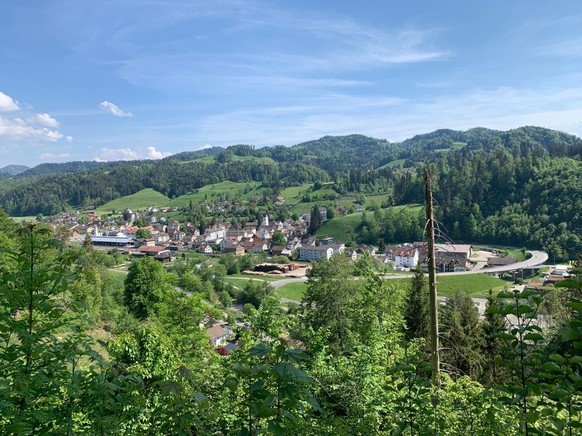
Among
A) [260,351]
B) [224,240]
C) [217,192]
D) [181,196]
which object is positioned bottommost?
[224,240]

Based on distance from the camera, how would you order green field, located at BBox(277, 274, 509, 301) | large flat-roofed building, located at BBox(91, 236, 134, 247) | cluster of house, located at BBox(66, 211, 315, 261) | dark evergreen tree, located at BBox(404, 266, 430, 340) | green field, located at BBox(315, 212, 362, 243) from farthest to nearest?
large flat-roofed building, located at BBox(91, 236, 134, 247) < green field, located at BBox(315, 212, 362, 243) < cluster of house, located at BBox(66, 211, 315, 261) < green field, located at BBox(277, 274, 509, 301) < dark evergreen tree, located at BBox(404, 266, 430, 340)

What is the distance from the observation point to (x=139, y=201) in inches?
7037

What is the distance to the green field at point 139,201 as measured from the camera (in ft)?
556

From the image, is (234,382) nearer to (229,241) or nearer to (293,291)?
(293,291)

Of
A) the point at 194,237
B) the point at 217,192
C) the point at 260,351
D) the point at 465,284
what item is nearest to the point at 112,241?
the point at 194,237

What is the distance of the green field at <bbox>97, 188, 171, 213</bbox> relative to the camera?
16950 centimetres

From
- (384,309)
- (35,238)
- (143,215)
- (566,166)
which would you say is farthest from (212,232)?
(35,238)

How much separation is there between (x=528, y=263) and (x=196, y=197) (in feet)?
445

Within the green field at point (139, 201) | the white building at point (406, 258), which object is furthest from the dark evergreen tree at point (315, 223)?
the green field at point (139, 201)

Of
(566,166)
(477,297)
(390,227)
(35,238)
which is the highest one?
(566,166)

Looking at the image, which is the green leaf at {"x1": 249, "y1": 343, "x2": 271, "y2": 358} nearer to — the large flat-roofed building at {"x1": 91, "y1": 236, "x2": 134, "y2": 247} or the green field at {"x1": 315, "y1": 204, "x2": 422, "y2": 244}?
the green field at {"x1": 315, "y1": 204, "x2": 422, "y2": 244}

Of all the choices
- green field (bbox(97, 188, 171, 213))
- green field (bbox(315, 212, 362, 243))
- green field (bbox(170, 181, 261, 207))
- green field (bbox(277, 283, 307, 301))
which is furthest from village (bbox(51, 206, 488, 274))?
green field (bbox(170, 181, 261, 207))

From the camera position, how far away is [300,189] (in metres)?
177

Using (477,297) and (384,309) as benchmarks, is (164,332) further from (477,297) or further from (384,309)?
(477,297)
